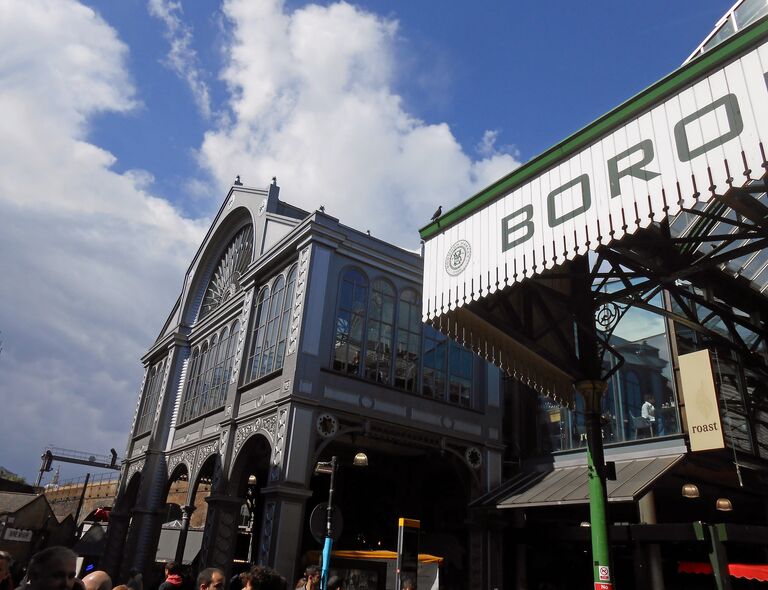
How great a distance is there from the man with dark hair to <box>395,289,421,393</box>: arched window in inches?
397

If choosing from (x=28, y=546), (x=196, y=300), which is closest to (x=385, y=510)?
(x=196, y=300)

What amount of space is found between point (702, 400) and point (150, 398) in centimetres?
2377

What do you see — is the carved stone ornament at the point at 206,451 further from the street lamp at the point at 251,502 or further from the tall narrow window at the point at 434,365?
the tall narrow window at the point at 434,365

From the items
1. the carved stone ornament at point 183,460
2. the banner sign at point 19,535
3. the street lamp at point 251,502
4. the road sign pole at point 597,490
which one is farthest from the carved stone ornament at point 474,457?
the banner sign at point 19,535

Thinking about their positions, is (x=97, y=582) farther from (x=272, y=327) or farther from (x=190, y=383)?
(x=190, y=383)

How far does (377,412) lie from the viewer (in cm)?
1677

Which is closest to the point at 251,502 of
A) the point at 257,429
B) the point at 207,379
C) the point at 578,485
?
the point at 207,379

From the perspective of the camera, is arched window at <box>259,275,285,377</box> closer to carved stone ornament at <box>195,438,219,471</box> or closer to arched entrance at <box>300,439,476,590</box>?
carved stone ornament at <box>195,438,219,471</box>

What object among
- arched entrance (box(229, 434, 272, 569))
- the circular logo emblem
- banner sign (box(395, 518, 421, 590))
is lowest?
banner sign (box(395, 518, 421, 590))

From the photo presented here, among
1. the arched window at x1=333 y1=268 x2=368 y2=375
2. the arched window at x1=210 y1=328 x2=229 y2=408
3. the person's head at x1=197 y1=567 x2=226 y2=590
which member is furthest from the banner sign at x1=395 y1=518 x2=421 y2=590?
the arched window at x1=210 y1=328 x2=229 y2=408

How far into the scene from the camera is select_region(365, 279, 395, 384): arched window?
17.3 metres

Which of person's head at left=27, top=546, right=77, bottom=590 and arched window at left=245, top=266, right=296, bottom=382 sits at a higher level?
arched window at left=245, top=266, right=296, bottom=382

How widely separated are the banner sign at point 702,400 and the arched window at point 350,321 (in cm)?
824

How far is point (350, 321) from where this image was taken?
56.7 ft
